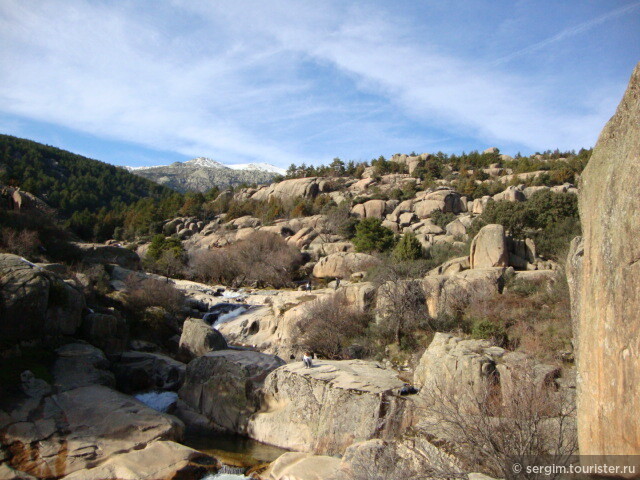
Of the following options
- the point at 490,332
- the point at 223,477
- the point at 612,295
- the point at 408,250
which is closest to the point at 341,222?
the point at 408,250

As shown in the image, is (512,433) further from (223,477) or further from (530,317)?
(530,317)

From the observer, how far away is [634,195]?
186 inches

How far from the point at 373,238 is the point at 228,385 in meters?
25.8

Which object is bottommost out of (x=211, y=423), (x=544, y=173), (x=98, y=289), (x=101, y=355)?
(x=211, y=423)

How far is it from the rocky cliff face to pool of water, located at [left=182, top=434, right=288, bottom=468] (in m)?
8.70

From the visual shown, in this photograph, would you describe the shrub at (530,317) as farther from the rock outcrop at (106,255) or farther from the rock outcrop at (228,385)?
the rock outcrop at (106,255)

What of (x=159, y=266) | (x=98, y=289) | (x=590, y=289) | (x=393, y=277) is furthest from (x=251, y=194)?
(x=590, y=289)

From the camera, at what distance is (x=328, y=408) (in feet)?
40.2

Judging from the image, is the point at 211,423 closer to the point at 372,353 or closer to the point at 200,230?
the point at 372,353

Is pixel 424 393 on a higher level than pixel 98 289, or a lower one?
lower

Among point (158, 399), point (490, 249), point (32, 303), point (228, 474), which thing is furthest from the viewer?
point (490, 249)

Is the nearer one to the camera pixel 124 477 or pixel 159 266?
pixel 124 477

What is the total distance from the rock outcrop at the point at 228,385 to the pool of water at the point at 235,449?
51cm

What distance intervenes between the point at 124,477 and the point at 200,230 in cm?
5178
